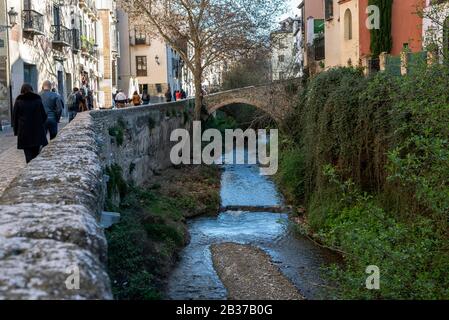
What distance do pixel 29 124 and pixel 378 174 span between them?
7962mm

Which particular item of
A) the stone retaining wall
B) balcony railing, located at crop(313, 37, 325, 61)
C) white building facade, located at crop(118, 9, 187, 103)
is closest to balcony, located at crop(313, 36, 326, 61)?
balcony railing, located at crop(313, 37, 325, 61)

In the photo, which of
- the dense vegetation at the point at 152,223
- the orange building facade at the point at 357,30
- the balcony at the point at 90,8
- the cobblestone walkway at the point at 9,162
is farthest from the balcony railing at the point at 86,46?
the cobblestone walkway at the point at 9,162

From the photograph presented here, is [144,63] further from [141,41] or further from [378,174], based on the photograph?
[378,174]

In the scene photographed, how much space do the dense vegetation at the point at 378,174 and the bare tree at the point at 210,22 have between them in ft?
15.5

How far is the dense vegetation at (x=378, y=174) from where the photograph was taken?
7.67m

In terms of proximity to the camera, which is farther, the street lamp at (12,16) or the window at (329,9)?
the window at (329,9)

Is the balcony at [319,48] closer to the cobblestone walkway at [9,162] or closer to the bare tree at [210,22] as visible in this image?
the bare tree at [210,22]

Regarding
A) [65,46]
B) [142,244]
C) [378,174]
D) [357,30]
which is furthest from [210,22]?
[142,244]

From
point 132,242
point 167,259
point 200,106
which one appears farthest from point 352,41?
point 132,242

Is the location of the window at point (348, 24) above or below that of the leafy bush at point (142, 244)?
above

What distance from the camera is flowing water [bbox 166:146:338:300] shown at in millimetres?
11641

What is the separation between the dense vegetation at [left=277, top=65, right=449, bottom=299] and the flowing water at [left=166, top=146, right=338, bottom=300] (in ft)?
2.17

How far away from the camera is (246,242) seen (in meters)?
15.9

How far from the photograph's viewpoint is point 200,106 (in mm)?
30391
